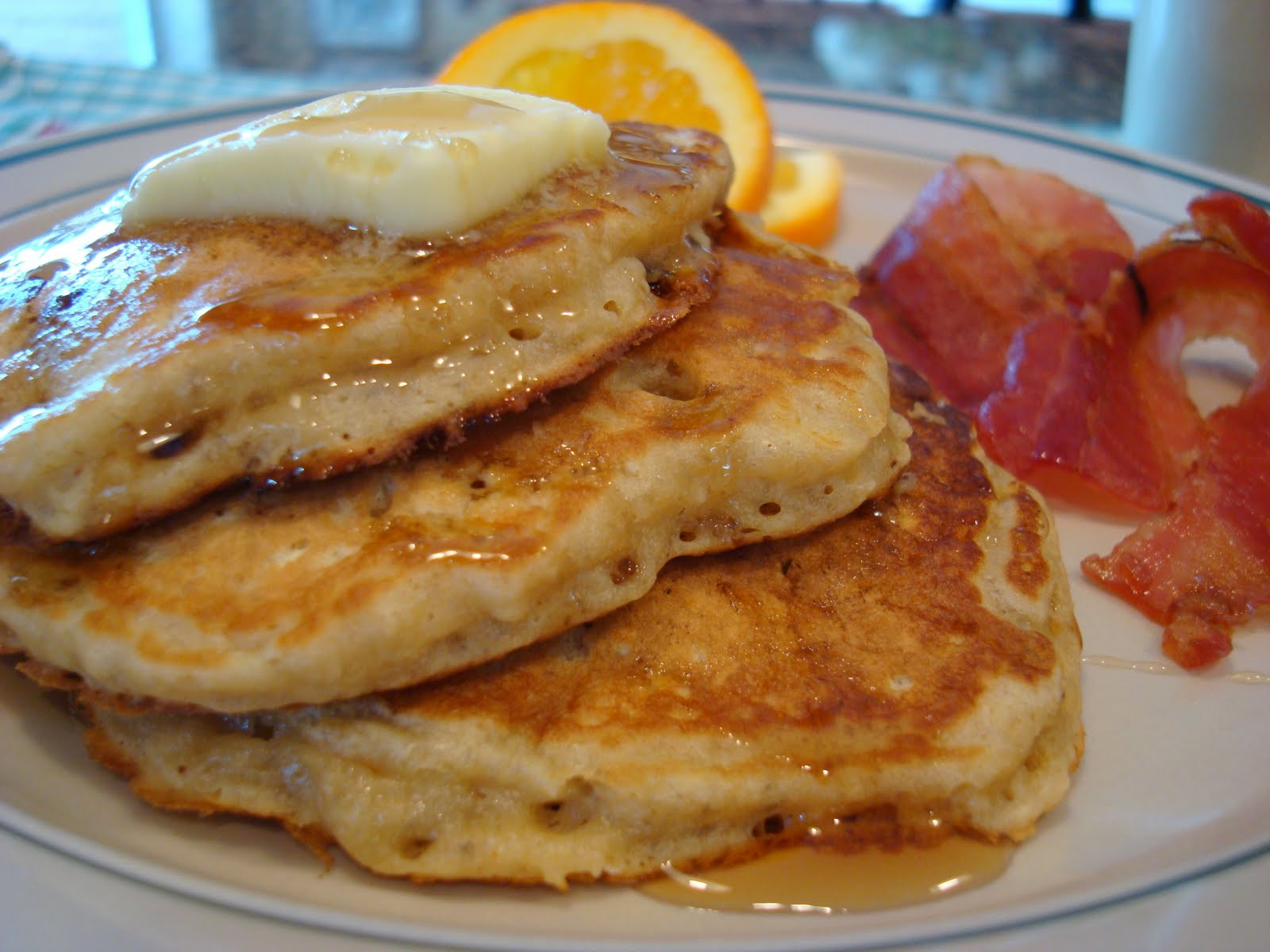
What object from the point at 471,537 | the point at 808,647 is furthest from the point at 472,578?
the point at 808,647

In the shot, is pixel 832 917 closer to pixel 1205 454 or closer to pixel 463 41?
pixel 1205 454

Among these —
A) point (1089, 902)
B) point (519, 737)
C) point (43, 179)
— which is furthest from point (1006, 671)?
point (43, 179)

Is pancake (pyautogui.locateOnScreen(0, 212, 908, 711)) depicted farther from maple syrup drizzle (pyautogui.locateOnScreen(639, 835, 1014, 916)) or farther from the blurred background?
the blurred background

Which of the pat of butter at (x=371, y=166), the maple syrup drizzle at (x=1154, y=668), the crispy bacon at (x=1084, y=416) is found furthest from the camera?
the crispy bacon at (x=1084, y=416)

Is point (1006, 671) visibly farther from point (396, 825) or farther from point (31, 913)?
point (31, 913)

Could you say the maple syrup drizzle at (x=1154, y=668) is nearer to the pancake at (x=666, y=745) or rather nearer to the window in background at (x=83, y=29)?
the pancake at (x=666, y=745)

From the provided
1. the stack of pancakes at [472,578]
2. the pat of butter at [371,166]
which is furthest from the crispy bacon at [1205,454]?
the pat of butter at [371,166]

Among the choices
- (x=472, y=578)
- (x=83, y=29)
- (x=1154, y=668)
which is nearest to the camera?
(x=472, y=578)
